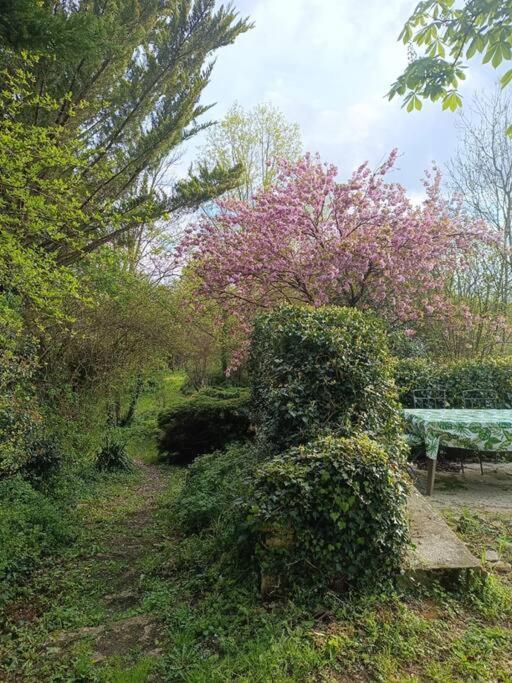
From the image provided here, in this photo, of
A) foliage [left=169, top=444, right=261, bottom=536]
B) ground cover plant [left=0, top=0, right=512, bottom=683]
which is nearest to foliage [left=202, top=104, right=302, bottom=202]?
ground cover plant [left=0, top=0, right=512, bottom=683]

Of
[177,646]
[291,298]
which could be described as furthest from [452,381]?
[177,646]

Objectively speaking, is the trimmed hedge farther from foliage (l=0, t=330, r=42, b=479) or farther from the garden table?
foliage (l=0, t=330, r=42, b=479)

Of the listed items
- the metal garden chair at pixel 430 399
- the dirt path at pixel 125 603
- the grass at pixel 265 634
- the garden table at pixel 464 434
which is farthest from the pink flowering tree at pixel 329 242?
the grass at pixel 265 634

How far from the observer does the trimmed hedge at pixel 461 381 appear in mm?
6727

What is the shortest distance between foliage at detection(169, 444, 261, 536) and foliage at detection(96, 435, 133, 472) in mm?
3553

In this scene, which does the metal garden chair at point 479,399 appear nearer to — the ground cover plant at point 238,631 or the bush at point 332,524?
the ground cover plant at point 238,631

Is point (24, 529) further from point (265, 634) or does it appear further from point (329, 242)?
point (329, 242)

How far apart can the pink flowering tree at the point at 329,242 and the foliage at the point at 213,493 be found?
373 cm

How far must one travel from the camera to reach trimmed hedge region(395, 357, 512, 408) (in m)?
6.73

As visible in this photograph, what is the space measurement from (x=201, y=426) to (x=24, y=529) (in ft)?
15.5

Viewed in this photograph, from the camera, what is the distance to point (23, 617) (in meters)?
3.07

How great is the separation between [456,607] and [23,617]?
295 centimetres

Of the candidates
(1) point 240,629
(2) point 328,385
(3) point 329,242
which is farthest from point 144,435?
(1) point 240,629

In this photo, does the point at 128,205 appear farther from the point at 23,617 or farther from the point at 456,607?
the point at 456,607
